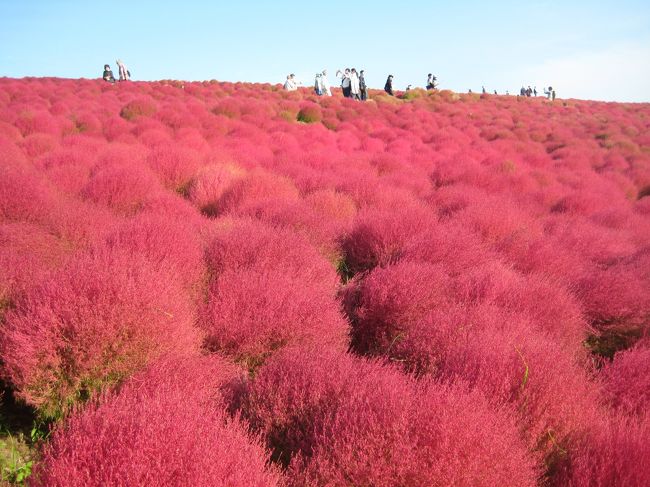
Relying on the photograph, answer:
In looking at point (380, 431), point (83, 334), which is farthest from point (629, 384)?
point (83, 334)

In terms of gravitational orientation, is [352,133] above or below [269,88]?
below

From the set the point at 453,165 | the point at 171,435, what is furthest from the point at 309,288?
the point at 453,165

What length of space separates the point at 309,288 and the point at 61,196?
2970 millimetres

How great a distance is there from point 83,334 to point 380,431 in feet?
4.85

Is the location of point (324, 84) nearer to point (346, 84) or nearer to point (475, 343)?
point (346, 84)

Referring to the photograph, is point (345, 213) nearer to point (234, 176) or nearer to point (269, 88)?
point (234, 176)

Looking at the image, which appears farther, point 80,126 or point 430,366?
point 80,126

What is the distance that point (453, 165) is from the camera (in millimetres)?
8438

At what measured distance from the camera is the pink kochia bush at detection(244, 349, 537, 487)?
1.54 m

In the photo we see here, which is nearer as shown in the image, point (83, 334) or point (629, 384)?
point (83, 334)

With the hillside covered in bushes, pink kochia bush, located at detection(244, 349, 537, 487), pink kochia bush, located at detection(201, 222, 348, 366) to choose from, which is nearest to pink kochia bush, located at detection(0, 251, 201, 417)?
the hillside covered in bushes

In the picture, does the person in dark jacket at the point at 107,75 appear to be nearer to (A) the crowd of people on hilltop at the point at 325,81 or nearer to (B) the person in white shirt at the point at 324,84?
(A) the crowd of people on hilltop at the point at 325,81

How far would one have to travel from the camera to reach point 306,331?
2660 millimetres

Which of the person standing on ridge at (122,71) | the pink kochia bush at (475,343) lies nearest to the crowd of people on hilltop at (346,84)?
the person standing on ridge at (122,71)
